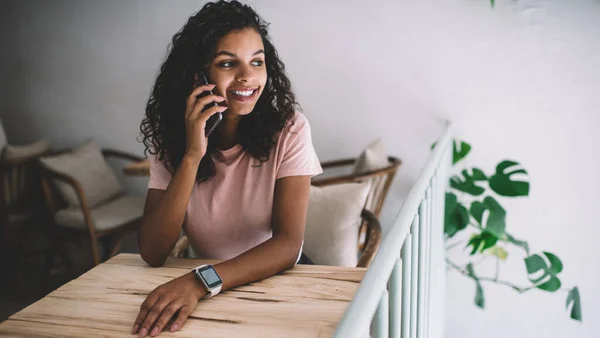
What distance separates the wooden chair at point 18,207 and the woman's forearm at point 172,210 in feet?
7.13

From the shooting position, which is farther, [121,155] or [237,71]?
[121,155]

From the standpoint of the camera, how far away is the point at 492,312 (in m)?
2.98

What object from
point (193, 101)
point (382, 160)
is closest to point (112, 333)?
point (193, 101)

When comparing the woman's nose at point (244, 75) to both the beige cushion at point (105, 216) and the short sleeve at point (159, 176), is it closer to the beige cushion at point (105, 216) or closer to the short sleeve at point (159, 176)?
the short sleeve at point (159, 176)

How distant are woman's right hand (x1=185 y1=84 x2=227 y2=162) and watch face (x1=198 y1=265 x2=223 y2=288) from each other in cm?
38

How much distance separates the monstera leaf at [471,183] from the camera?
8.50 ft

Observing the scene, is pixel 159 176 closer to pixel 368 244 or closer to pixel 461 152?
pixel 368 244

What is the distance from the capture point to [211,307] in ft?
3.39

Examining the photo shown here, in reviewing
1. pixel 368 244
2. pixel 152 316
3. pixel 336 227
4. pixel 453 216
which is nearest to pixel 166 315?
pixel 152 316

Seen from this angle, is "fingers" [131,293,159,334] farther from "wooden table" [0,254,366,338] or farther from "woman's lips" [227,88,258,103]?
"woman's lips" [227,88,258,103]

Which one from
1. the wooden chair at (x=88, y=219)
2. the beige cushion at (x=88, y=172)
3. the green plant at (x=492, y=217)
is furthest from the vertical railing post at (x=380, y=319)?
the beige cushion at (x=88, y=172)

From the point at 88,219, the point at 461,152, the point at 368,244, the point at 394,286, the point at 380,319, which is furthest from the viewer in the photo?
the point at 88,219

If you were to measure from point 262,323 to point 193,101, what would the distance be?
27.0 inches

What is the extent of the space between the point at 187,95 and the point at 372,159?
1.26 meters
